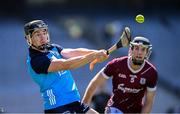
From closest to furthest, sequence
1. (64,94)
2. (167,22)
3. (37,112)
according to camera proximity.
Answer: (64,94) → (37,112) → (167,22)

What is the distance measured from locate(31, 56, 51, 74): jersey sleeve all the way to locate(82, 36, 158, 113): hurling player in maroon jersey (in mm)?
657

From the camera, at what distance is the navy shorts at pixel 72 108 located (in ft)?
21.9

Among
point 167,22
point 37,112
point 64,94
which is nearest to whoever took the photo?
point 64,94

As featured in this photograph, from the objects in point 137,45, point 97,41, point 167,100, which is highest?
point 137,45

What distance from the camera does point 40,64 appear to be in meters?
6.60

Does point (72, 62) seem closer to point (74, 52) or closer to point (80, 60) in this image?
point (80, 60)

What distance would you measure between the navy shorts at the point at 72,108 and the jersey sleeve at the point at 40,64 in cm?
38

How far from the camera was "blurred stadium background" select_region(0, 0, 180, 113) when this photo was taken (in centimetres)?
1075

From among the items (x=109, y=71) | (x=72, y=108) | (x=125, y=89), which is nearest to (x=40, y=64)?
(x=72, y=108)

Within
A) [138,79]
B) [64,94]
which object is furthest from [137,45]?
[64,94]

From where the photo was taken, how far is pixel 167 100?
11133 millimetres

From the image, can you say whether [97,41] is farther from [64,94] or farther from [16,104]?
[64,94]

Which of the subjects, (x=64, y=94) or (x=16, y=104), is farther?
(x=16, y=104)

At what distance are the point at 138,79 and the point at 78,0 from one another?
4.47 m
